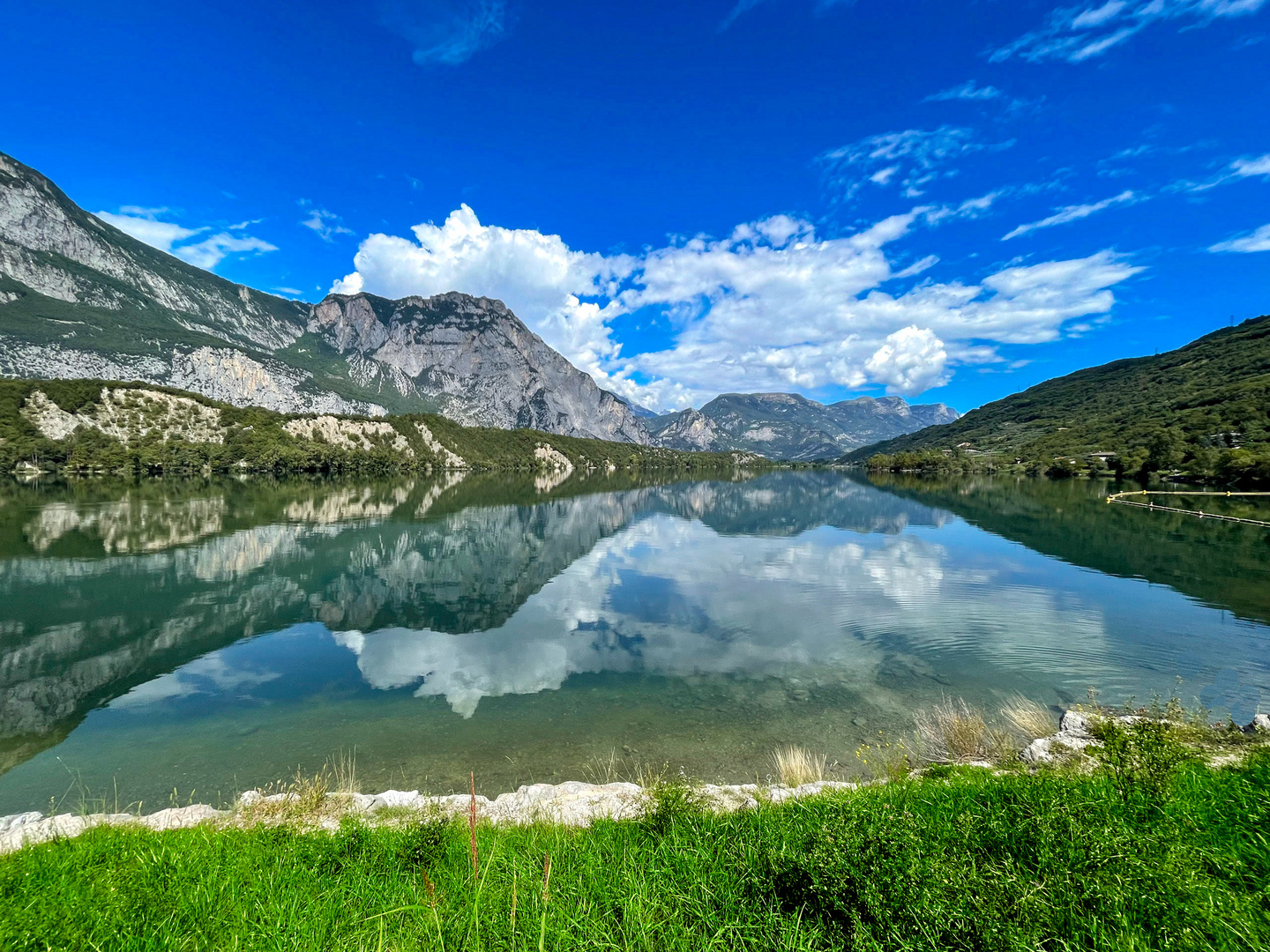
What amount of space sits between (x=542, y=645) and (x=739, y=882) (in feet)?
74.5

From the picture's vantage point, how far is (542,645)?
1054 inches

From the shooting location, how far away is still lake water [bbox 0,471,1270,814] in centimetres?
1656

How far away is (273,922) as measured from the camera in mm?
5047

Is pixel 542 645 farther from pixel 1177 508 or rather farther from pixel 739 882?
pixel 1177 508

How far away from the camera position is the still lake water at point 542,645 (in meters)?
16.6

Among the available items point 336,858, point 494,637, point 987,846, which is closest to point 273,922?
point 336,858

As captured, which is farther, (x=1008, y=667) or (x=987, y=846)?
(x=1008, y=667)

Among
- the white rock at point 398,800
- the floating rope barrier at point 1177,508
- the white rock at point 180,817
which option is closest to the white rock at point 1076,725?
the white rock at point 398,800

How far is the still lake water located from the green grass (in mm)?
8472

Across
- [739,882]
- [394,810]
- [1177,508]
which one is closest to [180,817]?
[394,810]

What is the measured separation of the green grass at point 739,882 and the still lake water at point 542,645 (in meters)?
8.47

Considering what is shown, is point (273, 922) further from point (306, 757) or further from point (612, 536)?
point (612, 536)

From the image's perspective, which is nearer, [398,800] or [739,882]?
[739,882]

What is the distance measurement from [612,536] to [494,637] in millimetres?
36579
